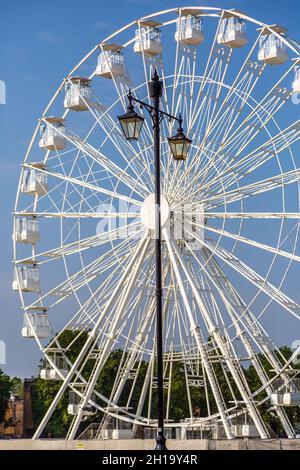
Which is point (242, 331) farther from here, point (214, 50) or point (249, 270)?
point (214, 50)

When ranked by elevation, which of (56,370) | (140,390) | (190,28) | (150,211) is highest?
(190,28)

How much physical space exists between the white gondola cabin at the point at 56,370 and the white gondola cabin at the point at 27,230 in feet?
16.5

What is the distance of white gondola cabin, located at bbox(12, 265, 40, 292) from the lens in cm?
4806

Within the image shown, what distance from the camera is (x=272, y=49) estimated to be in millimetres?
43594

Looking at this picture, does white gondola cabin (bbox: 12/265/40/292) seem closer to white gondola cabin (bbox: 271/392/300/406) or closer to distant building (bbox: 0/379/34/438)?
white gondola cabin (bbox: 271/392/300/406)

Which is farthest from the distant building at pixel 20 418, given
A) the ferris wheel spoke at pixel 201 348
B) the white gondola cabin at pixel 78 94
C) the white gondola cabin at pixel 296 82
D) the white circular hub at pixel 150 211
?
the white gondola cabin at pixel 296 82

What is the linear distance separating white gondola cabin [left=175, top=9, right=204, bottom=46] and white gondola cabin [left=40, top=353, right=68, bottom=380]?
1418cm

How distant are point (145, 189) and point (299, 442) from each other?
12552mm

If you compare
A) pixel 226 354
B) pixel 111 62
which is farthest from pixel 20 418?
pixel 226 354

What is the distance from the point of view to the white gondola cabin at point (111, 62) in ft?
157

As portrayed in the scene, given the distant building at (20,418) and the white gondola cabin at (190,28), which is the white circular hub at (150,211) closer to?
the white gondola cabin at (190,28)

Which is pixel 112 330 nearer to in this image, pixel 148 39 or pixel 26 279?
pixel 26 279

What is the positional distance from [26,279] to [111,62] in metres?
9.75

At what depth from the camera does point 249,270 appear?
140 ft
